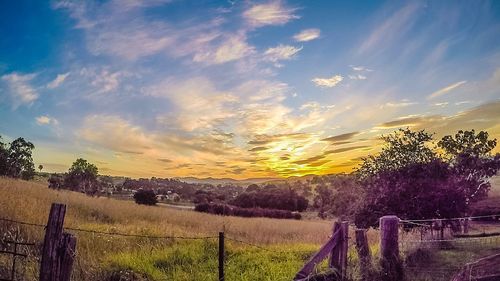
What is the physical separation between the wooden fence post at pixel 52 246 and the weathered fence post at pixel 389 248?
24.0ft

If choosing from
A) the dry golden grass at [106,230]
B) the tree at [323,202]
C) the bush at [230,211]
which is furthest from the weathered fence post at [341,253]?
the tree at [323,202]

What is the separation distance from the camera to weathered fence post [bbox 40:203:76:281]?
6793 millimetres

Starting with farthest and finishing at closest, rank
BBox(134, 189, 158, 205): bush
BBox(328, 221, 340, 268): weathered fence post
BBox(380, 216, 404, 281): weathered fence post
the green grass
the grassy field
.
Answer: BBox(134, 189, 158, 205): bush → the green grass → the grassy field → BBox(380, 216, 404, 281): weathered fence post → BBox(328, 221, 340, 268): weathered fence post

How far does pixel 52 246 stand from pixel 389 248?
765cm

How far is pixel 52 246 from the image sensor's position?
22.7ft

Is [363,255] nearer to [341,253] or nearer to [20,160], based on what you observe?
[341,253]

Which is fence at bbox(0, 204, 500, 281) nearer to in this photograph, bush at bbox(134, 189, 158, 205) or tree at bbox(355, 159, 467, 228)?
tree at bbox(355, 159, 467, 228)

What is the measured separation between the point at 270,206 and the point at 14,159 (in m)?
43.3

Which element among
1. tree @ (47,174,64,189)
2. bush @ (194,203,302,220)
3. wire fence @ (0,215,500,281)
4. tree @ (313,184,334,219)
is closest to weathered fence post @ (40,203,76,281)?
wire fence @ (0,215,500,281)

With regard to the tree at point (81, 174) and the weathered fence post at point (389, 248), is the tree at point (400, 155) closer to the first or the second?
the weathered fence post at point (389, 248)

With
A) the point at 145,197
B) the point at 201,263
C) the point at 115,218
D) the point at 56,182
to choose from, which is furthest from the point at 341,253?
the point at 56,182

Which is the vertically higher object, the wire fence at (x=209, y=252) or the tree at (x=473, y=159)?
the tree at (x=473, y=159)

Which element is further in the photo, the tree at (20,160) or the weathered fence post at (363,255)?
the tree at (20,160)

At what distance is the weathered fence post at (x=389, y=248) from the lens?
10.3 metres
